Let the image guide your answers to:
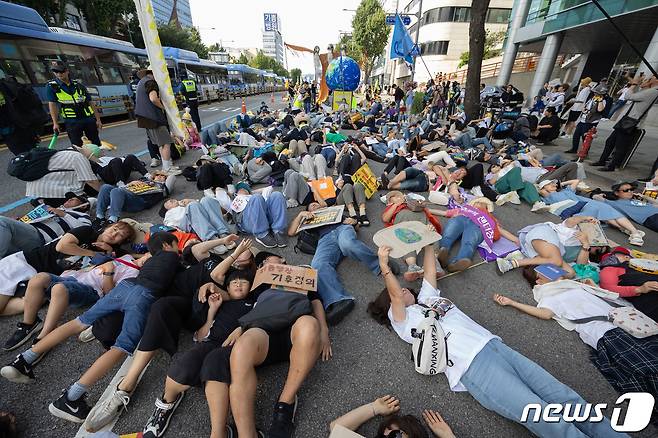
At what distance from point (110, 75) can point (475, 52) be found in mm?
15242

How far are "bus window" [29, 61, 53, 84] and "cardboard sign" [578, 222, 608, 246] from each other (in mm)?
14679

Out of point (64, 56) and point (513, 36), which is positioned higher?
point (513, 36)

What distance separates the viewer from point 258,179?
5875mm

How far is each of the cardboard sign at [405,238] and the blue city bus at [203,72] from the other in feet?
54.6

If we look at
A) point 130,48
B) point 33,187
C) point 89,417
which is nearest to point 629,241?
point 89,417

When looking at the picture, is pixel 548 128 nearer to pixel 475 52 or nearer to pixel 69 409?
pixel 475 52

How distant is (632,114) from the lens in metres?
5.88

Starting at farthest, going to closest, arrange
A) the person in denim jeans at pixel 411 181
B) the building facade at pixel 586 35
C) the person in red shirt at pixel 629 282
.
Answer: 1. the building facade at pixel 586 35
2. the person in denim jeans at pixel 411 181
3. the person in red shirt at pixel 629 282

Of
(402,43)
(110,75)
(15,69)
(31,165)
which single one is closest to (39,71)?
A: (15,69)

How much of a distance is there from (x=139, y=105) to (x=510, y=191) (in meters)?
8.11

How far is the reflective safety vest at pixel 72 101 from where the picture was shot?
17.4ft

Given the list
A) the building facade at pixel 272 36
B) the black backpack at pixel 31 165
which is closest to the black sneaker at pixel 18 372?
the black backpack at pixel 31 165

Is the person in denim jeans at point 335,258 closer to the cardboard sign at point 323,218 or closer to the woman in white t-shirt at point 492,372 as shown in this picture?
the cardboard sign at point 323,218

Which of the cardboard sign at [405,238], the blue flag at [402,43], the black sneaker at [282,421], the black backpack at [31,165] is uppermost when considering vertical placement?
the blue flag at [402,43]
